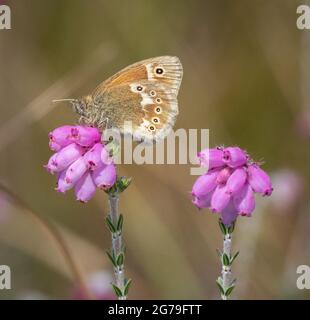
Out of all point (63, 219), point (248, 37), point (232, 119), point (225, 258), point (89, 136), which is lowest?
point (225, 258)

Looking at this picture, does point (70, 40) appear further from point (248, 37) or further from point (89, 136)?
point (89, 136)

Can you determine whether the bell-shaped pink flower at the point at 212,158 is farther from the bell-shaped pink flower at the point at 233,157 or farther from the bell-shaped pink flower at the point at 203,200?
the bell-shaped pink flower at the point at 203,200

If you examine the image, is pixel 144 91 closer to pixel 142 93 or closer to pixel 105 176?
pixel 142 93

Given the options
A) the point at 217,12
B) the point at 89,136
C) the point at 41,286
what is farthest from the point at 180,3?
the point at 89,136

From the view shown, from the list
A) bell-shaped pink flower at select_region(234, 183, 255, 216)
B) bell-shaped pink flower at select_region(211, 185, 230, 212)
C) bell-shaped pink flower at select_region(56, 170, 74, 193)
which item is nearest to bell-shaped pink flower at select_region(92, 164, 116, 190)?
bell-shaped pink flower at select_region(56, 170, 74, 193)

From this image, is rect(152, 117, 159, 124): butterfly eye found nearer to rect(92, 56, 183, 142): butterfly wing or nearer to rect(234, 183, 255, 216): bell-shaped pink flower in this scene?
rect(92, 56, 183, 142): butterfly wing

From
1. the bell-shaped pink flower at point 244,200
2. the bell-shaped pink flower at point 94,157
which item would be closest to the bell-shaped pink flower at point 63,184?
the bell-shaped pink flower at point 94,157

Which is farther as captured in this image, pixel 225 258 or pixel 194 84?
pixel 194 84
